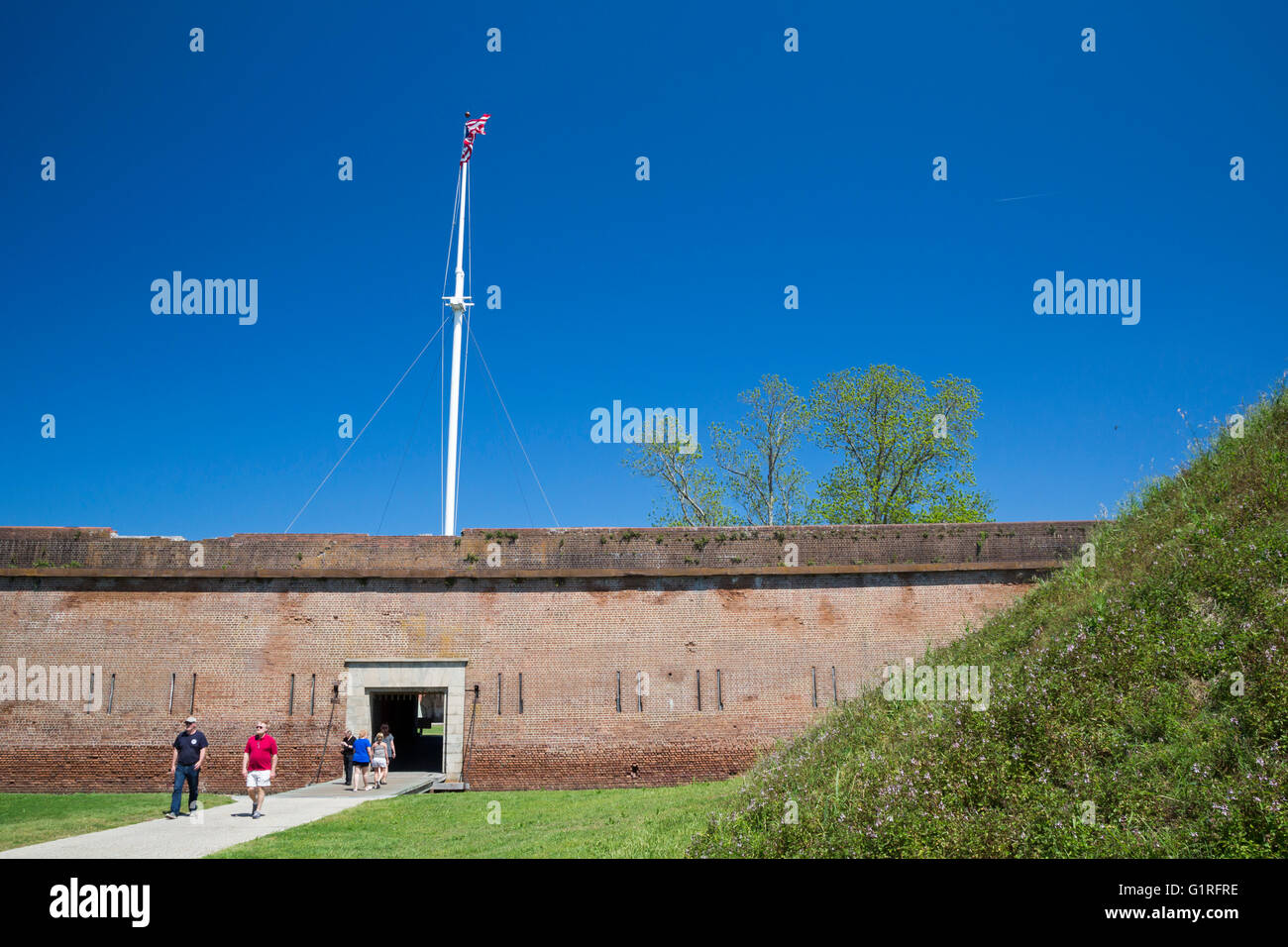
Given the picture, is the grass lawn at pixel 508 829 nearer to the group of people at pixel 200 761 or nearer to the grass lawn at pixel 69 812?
the group of people at pixel 200 761

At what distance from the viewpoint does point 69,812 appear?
47.1 feet

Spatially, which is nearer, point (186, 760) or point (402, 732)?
point (186, 760)

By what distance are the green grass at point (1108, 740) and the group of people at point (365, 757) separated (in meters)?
10.3

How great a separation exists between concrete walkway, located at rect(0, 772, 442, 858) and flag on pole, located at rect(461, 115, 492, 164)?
1773cm

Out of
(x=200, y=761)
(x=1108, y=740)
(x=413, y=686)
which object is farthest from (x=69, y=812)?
(x=1108, y=740)

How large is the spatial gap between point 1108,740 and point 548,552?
13.5 m

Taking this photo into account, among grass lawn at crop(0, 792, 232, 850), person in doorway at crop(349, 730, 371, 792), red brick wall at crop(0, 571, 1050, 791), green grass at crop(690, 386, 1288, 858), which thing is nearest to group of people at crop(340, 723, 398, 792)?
person in doorway at crop(349, 730, 371, 792)

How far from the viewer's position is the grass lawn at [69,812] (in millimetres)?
11703

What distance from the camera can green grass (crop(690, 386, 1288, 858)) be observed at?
595 cm

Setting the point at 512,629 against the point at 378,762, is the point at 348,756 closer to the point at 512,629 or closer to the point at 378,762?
the point at 378,762

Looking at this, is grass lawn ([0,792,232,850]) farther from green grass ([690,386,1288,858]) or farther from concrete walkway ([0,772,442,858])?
green grass ([690,386,1288,858])

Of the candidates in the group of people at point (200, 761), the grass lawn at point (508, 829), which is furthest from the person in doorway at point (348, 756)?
the group of people at point (200, 761)
